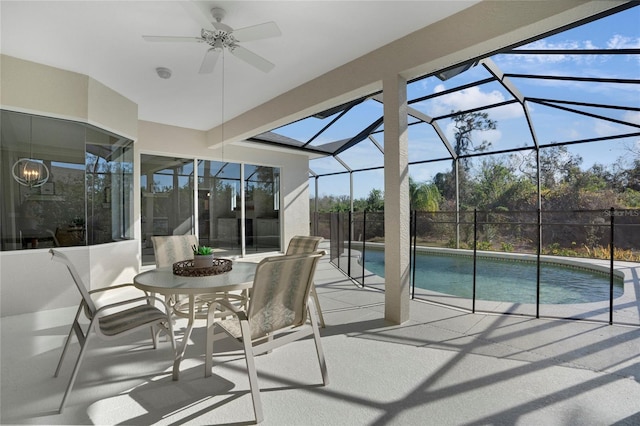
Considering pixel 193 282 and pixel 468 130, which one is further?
pixel 468 130

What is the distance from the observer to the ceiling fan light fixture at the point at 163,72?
156 inches

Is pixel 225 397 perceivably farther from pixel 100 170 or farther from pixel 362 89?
pixel 100 170

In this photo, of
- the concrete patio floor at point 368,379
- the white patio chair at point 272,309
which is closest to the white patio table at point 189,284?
the white patio chair at point 272,309

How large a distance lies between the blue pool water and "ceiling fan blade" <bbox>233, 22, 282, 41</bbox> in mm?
5131

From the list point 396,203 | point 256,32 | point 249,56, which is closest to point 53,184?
point 249,56

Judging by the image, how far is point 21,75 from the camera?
3.73 metres

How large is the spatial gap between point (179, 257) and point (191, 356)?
124cm

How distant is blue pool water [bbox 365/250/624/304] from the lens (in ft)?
18.7

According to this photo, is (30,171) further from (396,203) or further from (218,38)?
(396,203)

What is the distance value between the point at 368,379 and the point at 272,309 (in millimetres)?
849

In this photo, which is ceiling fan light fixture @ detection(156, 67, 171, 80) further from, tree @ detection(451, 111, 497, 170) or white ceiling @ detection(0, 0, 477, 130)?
tree @ detection(451, 111, 497, 170)

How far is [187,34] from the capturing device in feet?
10.7

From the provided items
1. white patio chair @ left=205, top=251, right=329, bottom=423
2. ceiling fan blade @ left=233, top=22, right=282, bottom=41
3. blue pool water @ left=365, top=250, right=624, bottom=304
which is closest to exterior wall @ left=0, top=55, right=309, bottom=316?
ceiling fan blade @ left=233, top=22, right=282, bottom=41

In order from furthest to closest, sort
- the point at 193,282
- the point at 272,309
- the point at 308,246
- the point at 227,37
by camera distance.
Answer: the point at 308,246, the point at 227,37, the point at 193,282, the point at 272,309
